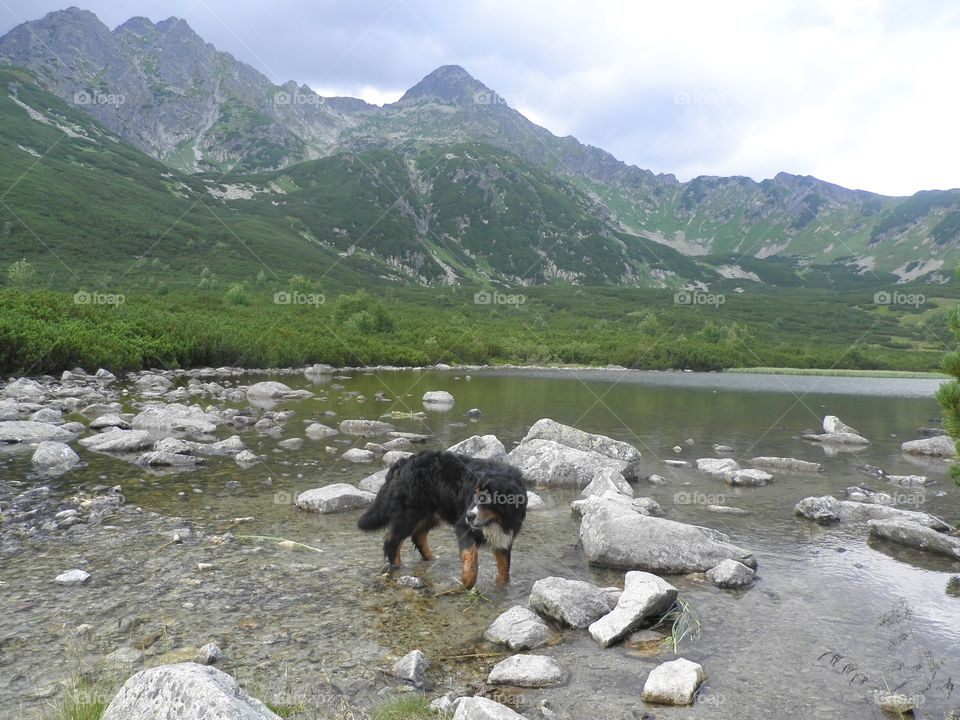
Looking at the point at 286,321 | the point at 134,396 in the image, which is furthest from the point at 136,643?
the point at 286,321

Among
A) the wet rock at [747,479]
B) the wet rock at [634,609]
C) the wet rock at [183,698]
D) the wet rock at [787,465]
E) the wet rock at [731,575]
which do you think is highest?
the wet rock at [183,698]

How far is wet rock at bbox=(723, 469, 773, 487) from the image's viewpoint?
14.6 meters

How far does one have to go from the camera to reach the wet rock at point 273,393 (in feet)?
91.1

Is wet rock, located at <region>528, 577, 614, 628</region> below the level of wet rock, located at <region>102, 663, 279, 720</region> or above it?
below

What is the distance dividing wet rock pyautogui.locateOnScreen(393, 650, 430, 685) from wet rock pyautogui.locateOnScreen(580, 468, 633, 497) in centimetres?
749

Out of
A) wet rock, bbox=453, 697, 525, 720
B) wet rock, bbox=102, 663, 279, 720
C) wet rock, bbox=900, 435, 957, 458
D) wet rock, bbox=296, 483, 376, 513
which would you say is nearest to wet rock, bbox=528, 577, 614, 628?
wet rock, bbox=453, 697, 525, 720

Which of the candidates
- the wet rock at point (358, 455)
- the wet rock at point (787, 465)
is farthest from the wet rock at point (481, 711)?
the wet rock at point (787, 465)

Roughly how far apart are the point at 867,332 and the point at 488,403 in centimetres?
15682

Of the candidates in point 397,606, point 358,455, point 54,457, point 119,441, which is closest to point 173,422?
point 119,441

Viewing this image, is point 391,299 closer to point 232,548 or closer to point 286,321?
point 286,321

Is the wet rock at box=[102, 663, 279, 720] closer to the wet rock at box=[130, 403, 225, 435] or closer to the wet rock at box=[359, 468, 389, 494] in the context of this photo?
the wet rock at box=[359, 468, 389, 494]

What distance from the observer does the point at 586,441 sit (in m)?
A: 16.7

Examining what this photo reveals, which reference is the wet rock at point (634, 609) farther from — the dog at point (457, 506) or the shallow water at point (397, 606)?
the dog at point (457, 506)

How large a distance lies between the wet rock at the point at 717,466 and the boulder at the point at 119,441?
14.5 metres
